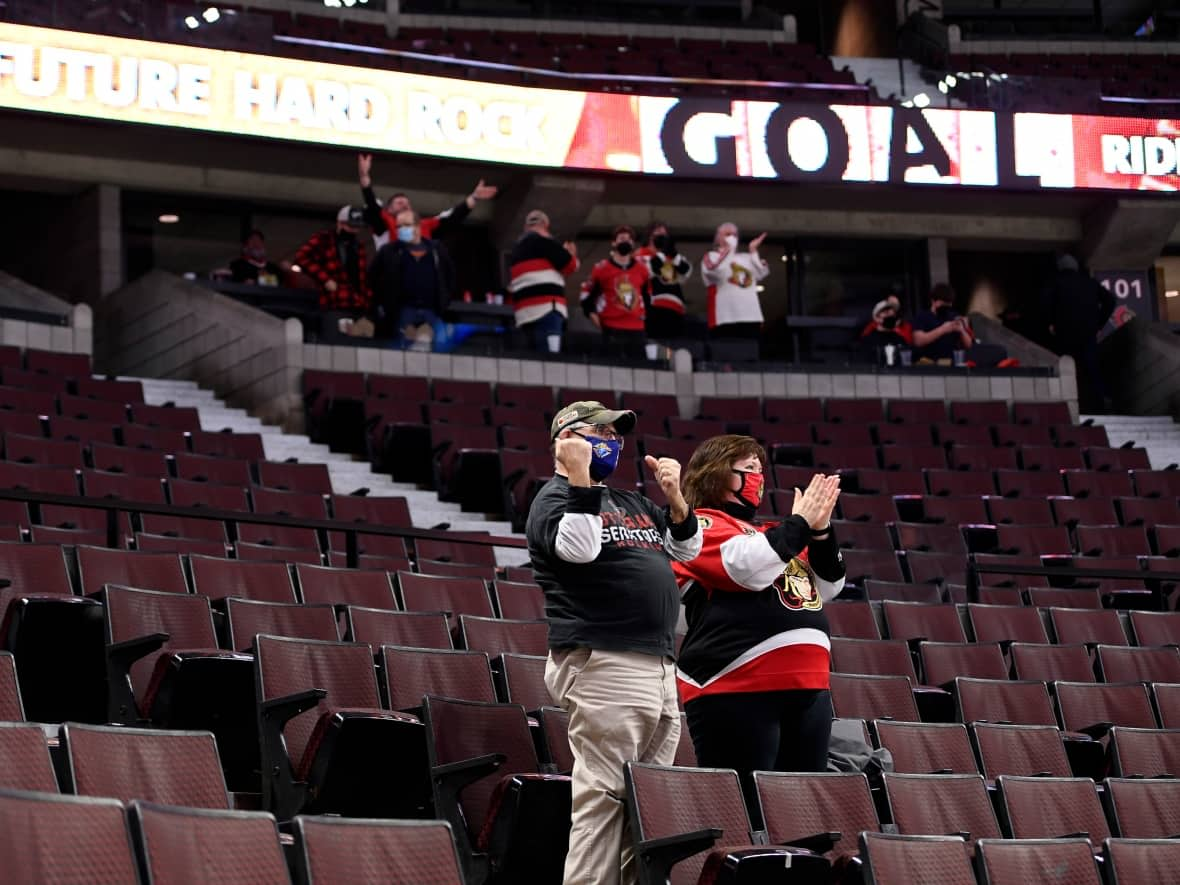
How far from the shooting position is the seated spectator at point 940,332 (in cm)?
1316

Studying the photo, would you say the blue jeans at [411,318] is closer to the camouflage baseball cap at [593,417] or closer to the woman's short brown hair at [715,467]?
the woman's short brown hair at [715,467]

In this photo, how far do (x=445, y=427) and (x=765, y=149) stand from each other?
16.4ft

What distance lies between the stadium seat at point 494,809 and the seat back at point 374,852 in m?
0.86

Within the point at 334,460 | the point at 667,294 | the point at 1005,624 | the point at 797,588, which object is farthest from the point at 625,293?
the point at 797,588

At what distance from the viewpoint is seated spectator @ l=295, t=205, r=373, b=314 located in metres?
11.8

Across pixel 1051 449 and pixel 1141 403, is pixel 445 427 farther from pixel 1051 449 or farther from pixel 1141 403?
pixel 1141 403

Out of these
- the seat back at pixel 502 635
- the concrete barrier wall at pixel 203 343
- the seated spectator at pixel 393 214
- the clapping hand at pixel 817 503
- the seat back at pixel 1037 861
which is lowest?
the seat back at pixel 1037 861

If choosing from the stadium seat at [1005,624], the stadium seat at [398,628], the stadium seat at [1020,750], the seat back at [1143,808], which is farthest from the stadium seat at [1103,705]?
the stadium seat at [398,628]

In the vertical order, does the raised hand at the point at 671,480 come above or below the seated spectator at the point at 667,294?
below

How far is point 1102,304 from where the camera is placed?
1434 cm

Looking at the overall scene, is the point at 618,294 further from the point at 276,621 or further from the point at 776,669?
the point at 776,669

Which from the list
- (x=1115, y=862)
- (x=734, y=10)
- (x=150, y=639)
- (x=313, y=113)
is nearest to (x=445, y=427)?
(x=313, y=113)

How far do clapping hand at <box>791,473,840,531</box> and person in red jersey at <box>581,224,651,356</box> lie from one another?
8.21 metres

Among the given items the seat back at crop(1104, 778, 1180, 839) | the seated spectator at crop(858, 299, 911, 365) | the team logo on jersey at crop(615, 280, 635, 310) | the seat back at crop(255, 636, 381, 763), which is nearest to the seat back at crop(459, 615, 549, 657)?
the seat back at crop(255, 636, 381, 763)
